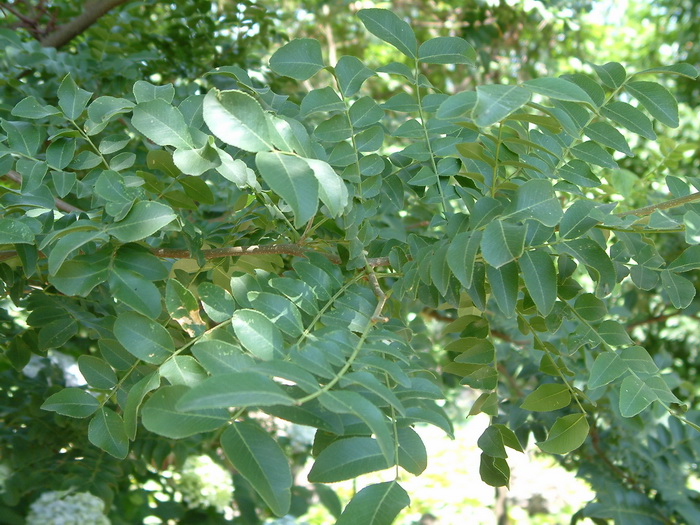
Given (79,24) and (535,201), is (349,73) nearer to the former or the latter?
(535,201)

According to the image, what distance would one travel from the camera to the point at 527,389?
1.68 meters

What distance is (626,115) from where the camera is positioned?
666 millimetres

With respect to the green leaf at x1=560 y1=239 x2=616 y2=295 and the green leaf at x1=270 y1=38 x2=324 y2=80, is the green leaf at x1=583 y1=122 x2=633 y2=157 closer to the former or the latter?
the green leaf at x1=560 y1=239 x2=616 y2=295

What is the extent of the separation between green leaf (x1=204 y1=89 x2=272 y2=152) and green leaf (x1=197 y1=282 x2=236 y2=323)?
0.15m

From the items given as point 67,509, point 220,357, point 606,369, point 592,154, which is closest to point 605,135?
point 592,154

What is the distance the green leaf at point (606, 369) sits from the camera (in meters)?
0.58

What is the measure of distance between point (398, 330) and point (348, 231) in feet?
0.39

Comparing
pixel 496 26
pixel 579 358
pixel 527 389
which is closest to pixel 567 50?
pixel 496 26

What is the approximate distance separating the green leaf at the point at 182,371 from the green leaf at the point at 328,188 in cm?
15

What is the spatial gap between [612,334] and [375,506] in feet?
0.99

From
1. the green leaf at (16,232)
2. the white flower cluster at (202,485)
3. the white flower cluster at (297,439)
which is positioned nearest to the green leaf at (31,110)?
the green leaf at (16,232)

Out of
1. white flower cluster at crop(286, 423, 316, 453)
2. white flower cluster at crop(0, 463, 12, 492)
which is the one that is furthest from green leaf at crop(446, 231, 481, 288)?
white flower cluster at crop(286, 423, 316, 453)

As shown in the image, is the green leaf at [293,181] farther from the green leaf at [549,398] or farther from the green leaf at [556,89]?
the green leaf at [549,398]

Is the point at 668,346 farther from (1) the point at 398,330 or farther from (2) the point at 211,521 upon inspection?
(1) the point at 398,330
